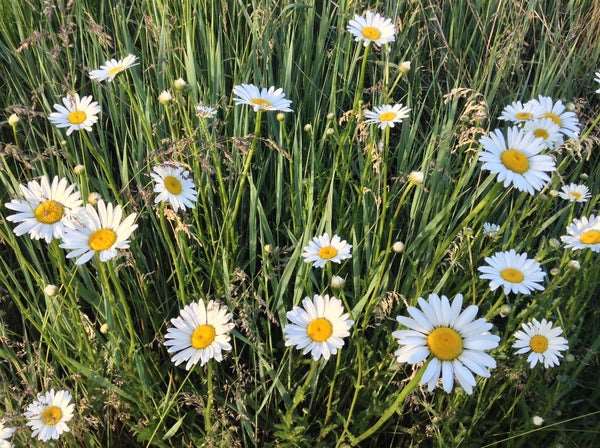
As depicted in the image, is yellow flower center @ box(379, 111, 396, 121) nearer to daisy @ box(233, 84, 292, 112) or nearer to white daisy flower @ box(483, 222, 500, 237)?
daisy @ box(233, 84, 292, 112)

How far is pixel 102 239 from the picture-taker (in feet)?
4.83

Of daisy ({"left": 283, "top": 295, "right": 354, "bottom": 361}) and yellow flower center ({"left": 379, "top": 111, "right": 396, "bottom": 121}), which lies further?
yellow flower center ({"left": 379, "top": 111, "right": 396, "bottom": 121})

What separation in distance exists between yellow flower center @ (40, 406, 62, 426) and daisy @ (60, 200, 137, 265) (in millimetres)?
481

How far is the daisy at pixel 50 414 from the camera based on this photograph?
152cm

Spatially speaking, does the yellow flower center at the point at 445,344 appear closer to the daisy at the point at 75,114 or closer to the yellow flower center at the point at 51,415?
the yellow flower center at the point at 51,415

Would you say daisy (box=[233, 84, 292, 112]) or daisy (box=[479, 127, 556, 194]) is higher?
daisy (box=[233, 84, 292, 112])

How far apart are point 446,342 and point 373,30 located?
1408mm

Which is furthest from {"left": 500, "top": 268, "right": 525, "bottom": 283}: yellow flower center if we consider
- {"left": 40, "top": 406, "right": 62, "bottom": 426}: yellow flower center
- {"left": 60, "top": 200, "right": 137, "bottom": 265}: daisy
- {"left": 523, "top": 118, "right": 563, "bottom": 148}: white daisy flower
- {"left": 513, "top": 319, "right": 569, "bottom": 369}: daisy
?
{"left": 40, "top": 406, "right": 62, "bottom": 426}: yellow flower center

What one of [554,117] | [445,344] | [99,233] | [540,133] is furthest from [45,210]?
[554,117]

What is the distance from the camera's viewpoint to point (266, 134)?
262 centimetres

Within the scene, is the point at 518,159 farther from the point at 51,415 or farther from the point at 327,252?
the point at 51,415

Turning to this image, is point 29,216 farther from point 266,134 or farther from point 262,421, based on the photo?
point 266,134

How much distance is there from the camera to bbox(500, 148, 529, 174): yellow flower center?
5.36ft

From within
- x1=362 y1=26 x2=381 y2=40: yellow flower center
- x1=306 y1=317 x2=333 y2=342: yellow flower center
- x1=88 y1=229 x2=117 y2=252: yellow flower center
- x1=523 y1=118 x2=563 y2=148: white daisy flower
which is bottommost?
x1=306 y1=317 x2=333 y2=342: yellow flower center
